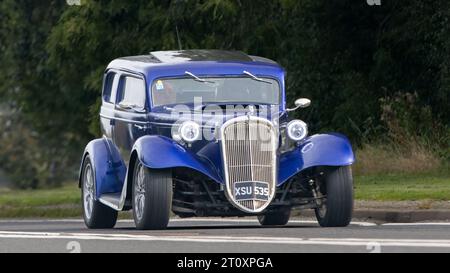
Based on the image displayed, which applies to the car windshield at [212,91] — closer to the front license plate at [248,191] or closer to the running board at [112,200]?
the running board at [112,200]

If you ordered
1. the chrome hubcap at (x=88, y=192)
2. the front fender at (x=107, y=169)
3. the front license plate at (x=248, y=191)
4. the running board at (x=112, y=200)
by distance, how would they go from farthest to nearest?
the chrome hubcap at (x=88, y=192) < the front fender at (x=107, y=169) < the running board at (x=112, y=200) < the front license plate at (x=248, y=191)

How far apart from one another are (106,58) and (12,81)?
1053 centimetres

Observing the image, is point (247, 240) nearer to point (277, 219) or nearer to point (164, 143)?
point (164, 143)

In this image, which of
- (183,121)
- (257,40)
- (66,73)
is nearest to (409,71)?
(257,40)

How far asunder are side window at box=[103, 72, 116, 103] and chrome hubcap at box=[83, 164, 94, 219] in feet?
3.41

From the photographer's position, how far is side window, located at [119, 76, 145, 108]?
66.9 feet

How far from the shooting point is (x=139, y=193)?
18906mm

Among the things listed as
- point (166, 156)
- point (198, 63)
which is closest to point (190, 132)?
point (166, 156)

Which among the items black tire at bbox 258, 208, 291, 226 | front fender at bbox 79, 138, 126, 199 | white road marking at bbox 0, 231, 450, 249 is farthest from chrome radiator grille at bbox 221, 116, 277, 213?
black tire at bbox 258, 208, 291, 226

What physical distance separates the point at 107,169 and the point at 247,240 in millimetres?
4899

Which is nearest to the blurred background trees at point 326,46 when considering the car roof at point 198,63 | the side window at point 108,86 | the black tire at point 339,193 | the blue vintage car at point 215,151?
the side window at point 108,86

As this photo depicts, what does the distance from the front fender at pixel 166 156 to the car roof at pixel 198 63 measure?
5.56 feet

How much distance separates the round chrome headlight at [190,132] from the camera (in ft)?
61.6

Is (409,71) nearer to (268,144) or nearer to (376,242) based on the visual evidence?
(268,144)
